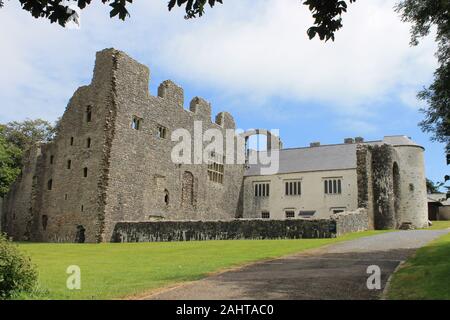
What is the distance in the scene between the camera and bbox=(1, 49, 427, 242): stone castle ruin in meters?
35.4

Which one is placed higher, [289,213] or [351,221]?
[289,213]

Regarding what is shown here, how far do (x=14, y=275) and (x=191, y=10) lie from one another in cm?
682

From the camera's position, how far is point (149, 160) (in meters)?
38.7

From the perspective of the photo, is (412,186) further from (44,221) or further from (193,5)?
(193,5)

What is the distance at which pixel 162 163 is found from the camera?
1575 inches

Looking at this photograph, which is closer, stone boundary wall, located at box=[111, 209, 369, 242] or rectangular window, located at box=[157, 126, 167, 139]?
stone boundary wall, located at box=[111, 209, 369, 242]

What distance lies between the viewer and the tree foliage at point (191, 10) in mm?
8159

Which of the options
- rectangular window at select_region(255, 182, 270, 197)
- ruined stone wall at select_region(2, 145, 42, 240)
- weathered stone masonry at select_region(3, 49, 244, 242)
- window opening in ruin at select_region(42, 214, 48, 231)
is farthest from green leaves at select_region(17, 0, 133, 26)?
rectangular window at select_region(255, 182, 270, 197)

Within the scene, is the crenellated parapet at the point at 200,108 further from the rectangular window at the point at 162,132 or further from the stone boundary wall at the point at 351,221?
the stone boundary wall at the point at 351,221

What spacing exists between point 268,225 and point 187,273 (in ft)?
50.2

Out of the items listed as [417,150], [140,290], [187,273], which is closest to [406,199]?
[417,150]

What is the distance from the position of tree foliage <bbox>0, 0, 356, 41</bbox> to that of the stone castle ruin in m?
19.0

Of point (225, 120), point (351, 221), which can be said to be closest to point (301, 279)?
point (351, 221)

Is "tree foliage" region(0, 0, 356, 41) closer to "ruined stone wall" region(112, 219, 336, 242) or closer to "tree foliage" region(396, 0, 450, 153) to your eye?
"tree foliage" region(396, 0, 450, 153)
